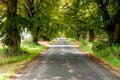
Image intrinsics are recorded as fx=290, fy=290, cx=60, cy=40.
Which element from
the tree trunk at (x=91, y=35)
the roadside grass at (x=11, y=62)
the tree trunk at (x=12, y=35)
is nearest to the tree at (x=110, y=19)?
the roadside grass at (x=11, y=62)

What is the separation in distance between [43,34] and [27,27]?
46.9m

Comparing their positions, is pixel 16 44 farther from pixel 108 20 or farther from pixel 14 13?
pixel 108 20

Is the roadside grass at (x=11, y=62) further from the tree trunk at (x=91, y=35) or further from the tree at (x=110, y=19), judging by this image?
the tree trunk at (x=91, y=35)

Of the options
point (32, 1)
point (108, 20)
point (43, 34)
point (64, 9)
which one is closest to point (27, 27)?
point (108, 20)

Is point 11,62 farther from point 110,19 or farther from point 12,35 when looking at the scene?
point 110,19

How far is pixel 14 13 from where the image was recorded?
91.5 feet

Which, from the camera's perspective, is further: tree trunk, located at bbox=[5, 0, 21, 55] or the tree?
the tree

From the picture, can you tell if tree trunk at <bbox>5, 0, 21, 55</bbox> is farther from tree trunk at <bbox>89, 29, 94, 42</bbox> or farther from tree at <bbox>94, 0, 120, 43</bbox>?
tree trunk at <bbox>89, 29, 94, 42</bbox>

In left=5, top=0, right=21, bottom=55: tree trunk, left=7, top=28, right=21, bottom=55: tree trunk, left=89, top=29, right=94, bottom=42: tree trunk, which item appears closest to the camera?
left=5, top=0, right=21, bottom=55: tree trunk

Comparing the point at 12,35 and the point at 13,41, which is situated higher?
the point at 12,35

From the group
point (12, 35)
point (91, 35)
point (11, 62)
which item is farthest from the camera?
point (91, 35)

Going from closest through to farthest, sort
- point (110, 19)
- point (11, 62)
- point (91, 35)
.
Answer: point (11, 62), point (110, 19), point (91, 35)

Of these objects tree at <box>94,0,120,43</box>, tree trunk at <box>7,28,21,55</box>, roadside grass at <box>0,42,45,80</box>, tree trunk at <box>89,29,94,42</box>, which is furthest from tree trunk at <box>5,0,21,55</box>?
tree trunk at <box>89,29,94,42</box>

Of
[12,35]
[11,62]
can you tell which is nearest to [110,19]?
[12,35]
